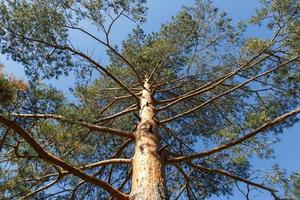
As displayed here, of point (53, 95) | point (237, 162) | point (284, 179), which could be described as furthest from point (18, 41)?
point (284, 179)

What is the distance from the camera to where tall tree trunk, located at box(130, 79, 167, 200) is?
446cm

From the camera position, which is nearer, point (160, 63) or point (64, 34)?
point (64, 34)

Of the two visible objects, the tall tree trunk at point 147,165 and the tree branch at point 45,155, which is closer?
the tree branch at point 45,155

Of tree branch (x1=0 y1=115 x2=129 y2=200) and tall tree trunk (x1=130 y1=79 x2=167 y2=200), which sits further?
tall tree trunk (x1=130 y1=79 x2=167 y2=200)

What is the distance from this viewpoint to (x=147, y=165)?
16.0 feet

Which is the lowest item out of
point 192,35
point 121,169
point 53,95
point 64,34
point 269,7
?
point 53,95

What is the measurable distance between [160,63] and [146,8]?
4.68 feet

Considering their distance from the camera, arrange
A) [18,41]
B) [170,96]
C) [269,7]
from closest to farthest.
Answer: [18,41]
[269,7]
[170,96]

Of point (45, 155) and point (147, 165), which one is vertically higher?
point (147, 165)

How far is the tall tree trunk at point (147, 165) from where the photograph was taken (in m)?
4.46

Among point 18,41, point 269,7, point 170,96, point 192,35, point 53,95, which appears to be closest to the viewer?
point 53,95

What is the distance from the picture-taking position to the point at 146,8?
7023mm

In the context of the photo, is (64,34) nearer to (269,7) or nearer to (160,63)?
(160,63)

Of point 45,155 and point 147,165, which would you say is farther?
point 147,165
